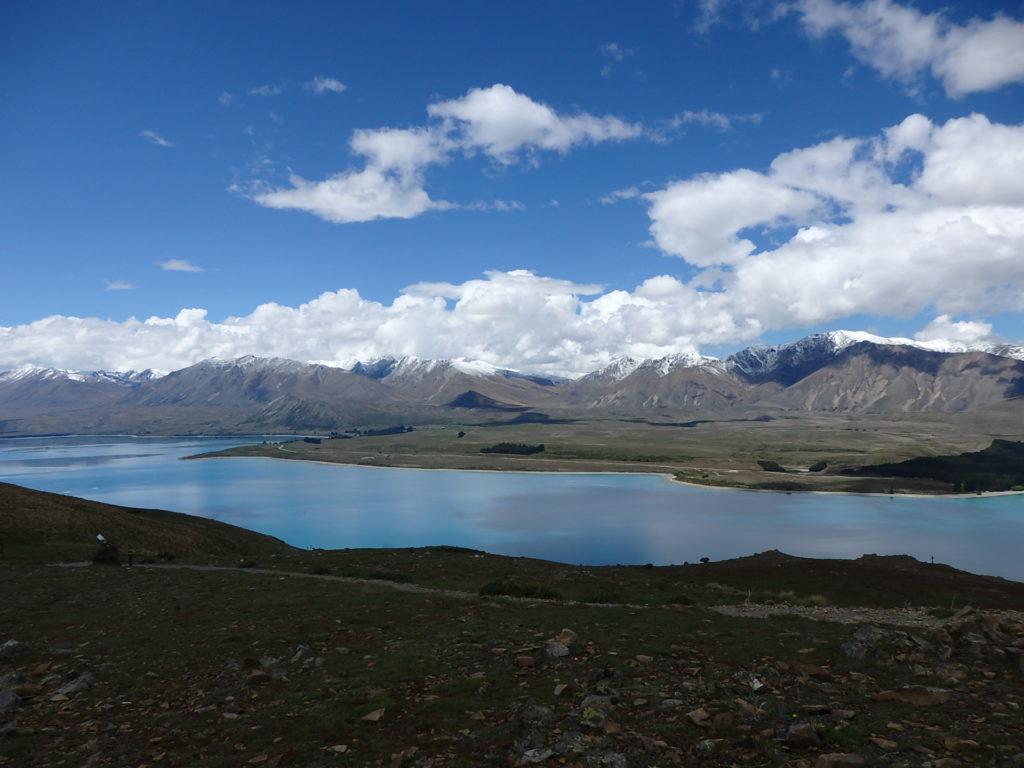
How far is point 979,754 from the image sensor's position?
30.1 feet

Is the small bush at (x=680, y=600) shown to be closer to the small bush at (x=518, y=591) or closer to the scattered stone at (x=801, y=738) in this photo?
the small bush at (x=518, y=591)

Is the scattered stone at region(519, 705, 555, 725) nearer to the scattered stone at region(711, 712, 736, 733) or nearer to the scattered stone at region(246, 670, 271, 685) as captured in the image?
the scattered stone at region(711, 712, 736, 733)

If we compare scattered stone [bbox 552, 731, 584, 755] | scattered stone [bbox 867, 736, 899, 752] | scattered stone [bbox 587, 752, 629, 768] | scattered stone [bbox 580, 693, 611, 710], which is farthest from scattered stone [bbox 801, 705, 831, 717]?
scattered stone [bbox 552, 731, 584, 755]

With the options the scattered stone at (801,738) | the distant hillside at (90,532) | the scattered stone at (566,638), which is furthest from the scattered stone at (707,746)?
the distant hillside at (90,532)

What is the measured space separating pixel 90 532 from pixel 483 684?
150ft

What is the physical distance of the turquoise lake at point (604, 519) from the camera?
10012 cm

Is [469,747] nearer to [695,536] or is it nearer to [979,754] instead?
[979,754]

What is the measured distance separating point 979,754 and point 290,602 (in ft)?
73.6

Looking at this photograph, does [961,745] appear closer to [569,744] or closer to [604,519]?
[569,744]

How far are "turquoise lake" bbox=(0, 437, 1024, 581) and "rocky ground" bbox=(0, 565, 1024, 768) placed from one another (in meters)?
75.6

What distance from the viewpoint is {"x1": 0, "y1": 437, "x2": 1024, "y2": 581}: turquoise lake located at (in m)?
100

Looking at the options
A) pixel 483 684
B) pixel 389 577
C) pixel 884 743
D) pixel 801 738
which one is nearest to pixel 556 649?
pixel 483 684

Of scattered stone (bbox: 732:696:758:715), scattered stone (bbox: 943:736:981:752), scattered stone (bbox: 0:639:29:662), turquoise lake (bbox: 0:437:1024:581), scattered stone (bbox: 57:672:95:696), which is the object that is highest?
scattered stone (bbox: 943:736:981:752)

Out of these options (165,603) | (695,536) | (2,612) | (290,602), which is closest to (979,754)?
(290,602)
